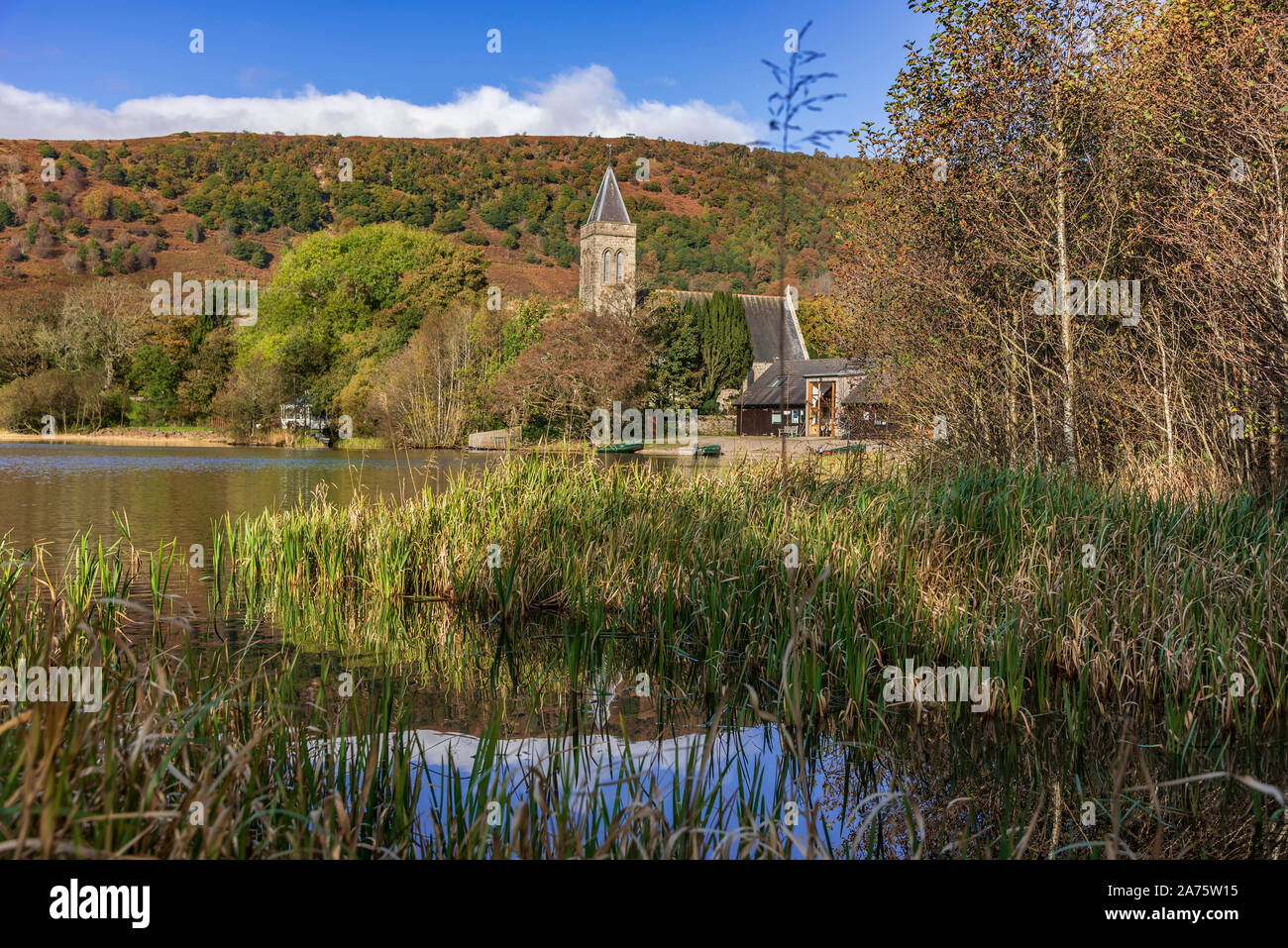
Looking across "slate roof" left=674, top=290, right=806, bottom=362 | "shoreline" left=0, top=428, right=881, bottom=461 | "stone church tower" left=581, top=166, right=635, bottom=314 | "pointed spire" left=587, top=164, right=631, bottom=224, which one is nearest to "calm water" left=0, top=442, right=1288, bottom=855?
"shoreline" left=0, top=428, right=881, bottom=461

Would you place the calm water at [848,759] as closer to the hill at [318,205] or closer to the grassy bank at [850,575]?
the grassy bank at [850,575]

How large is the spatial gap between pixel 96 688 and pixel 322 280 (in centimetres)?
5276

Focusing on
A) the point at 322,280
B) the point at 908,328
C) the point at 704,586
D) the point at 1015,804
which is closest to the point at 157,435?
the point at 322,280

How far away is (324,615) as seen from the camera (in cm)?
634

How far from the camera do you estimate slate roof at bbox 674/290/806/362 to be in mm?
56281

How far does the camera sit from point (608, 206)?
58.6m

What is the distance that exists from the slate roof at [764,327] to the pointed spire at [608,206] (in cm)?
636

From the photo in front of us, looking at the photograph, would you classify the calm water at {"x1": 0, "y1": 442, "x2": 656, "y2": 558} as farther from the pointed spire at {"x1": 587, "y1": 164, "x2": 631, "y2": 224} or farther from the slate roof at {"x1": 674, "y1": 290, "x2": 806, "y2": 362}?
the pointed spire at {"x1": 587, "y1": 164, "x2": 631, "y2": 224}

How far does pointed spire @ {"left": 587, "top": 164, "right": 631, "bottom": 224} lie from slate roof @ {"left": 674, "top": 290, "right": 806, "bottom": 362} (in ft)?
20.9

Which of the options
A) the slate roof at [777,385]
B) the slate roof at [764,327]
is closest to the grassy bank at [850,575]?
the slate roof at [777,385]

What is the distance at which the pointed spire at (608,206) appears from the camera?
58.0m
